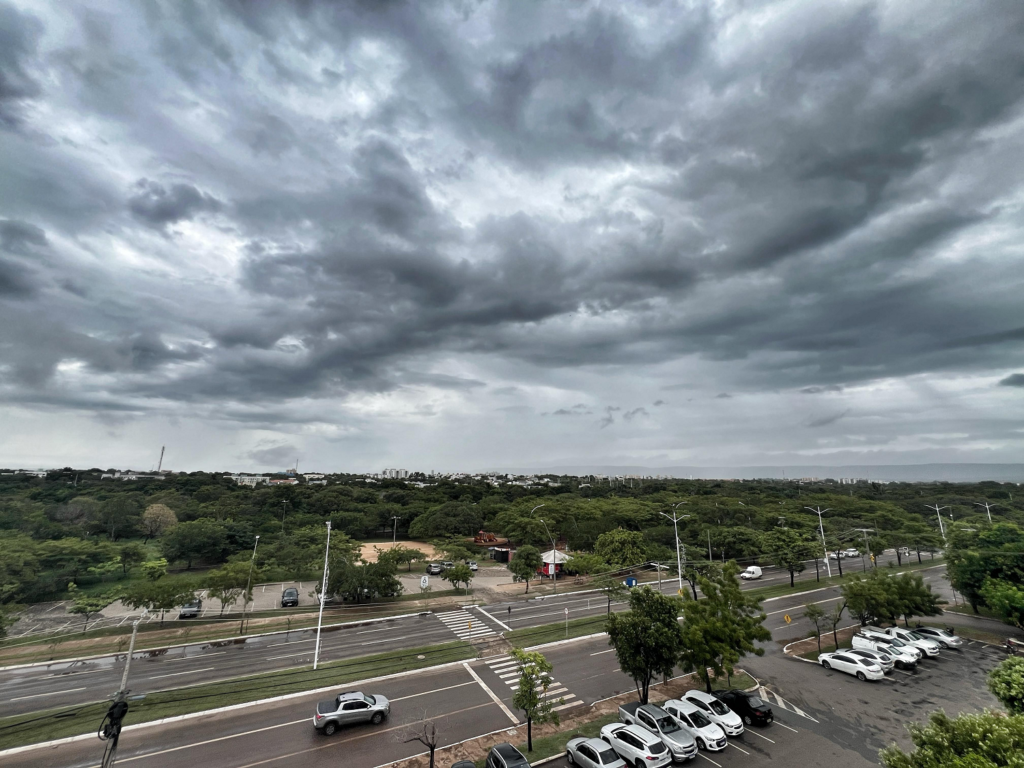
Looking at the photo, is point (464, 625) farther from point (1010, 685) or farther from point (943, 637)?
point (943, 637)

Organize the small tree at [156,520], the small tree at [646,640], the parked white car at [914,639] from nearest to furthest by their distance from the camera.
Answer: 1. the small tree at [646,640]
2. the parked white car at [914,639]
3. the small tree at [156,520]

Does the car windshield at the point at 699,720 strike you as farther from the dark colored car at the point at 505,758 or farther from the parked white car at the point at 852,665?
the parked white car at the point at 852,665

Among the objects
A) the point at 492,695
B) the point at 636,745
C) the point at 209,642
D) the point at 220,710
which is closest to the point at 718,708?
the point at 636,745

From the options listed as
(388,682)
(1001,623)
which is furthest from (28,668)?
(1001,623)

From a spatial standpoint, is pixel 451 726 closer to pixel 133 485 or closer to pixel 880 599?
pixel 880 599

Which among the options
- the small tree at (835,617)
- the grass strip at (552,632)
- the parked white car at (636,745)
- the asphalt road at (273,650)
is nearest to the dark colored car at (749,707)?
the parked white car at (636,745)

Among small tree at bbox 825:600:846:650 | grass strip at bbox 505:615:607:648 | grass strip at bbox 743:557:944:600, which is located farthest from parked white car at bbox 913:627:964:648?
grass strip at bbox 505:615:607:648
